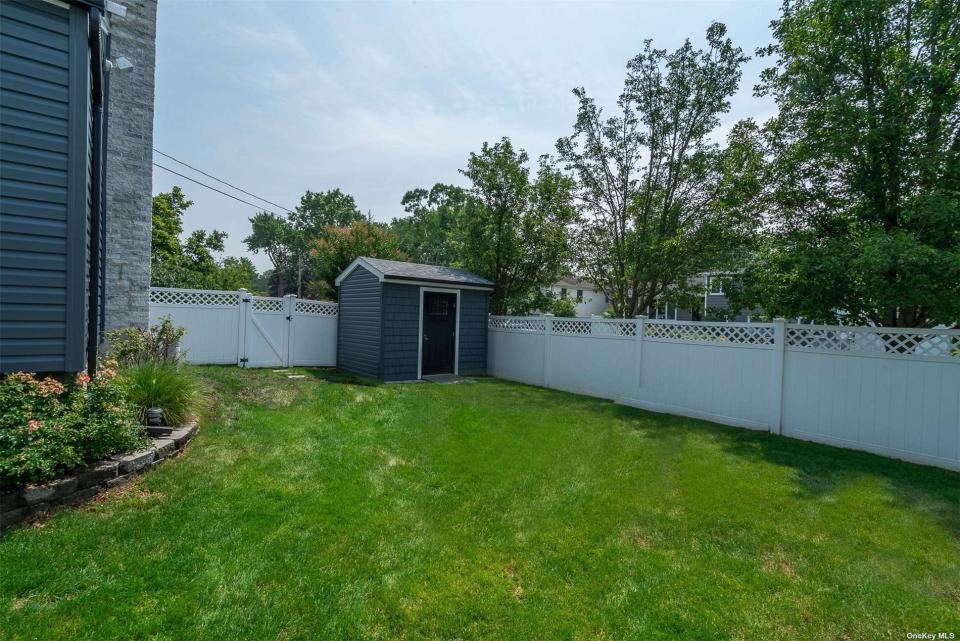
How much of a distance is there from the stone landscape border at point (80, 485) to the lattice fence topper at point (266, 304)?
19.4ft

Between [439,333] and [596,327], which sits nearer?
[596,327]

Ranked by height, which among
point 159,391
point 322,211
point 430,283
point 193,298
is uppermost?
point 322,211

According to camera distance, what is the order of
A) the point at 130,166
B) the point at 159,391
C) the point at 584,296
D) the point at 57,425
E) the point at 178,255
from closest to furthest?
the point at 57,425 → the point at 159,391 → the point at 130,166 → the point at 178,255 → the point at 584,296

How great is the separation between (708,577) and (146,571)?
3.15 metres

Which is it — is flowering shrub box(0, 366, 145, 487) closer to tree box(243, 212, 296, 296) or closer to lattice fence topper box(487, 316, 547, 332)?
lattice fence topper box(487, 316, 547, 332)

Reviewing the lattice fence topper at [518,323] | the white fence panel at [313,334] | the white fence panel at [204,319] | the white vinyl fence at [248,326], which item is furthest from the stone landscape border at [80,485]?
the lattice fence topper at [518,323]

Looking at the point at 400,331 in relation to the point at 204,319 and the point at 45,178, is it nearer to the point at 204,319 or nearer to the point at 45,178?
the point at 204,319

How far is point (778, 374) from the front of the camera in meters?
5.79

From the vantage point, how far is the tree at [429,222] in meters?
25.5

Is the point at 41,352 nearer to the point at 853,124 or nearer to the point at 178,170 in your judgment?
→ the point at 853,124

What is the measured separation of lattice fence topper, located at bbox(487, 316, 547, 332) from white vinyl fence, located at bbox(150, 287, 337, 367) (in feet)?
12.4

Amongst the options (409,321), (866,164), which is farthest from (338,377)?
(866,164)

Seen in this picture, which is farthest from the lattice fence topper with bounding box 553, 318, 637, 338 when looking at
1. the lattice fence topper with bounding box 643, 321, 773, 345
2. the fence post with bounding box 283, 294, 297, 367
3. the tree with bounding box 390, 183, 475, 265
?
the tree with bounding box 390, 183, 475, 265

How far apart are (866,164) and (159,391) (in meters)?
8.48
